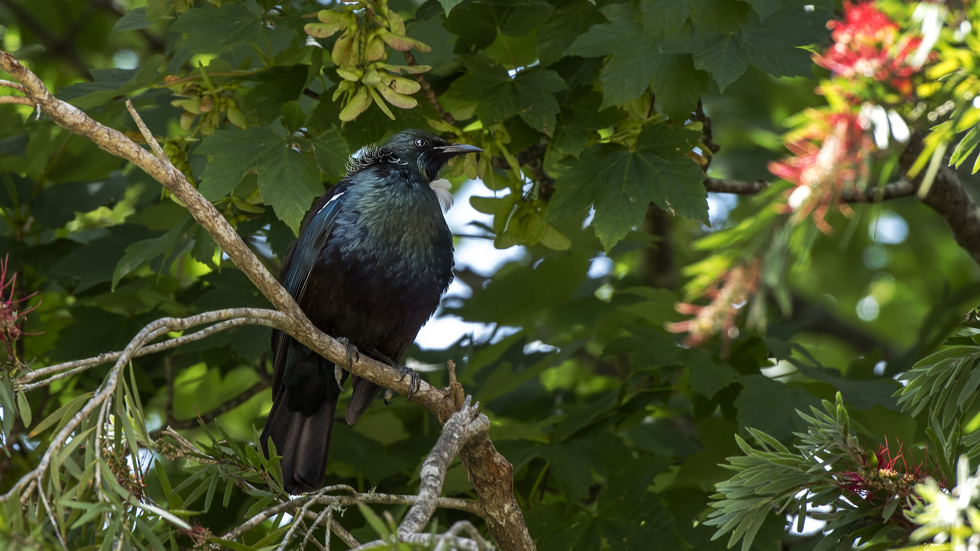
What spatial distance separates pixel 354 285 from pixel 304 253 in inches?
10.2

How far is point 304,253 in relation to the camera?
135 inches

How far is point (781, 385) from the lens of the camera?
305cm

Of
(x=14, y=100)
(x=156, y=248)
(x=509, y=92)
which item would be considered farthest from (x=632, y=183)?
(x=14, y=100)

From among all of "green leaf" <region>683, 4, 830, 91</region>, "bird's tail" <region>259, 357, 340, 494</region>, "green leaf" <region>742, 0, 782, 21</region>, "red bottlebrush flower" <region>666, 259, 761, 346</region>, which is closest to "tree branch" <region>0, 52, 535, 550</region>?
"bird's tail" <region>259, 357, 340, 494</region>

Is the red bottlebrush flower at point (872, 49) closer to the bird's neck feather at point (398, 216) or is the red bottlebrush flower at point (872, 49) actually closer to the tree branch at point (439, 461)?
the tree branch at point (439, 461)

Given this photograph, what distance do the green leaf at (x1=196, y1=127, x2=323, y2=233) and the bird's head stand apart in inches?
40.5

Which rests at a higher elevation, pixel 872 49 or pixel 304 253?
pixel 872 49

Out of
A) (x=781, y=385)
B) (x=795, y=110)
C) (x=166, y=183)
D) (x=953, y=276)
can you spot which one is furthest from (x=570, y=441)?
(x=953, y=276)

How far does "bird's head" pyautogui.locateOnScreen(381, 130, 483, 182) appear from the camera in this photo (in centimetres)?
376

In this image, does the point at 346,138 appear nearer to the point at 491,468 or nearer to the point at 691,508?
the point at 491,468

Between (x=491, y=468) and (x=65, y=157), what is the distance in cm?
279

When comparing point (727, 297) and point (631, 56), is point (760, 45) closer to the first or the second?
point (631, 56)

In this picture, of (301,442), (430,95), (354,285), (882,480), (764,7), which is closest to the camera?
(882,480)

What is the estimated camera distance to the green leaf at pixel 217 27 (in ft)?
9.05
